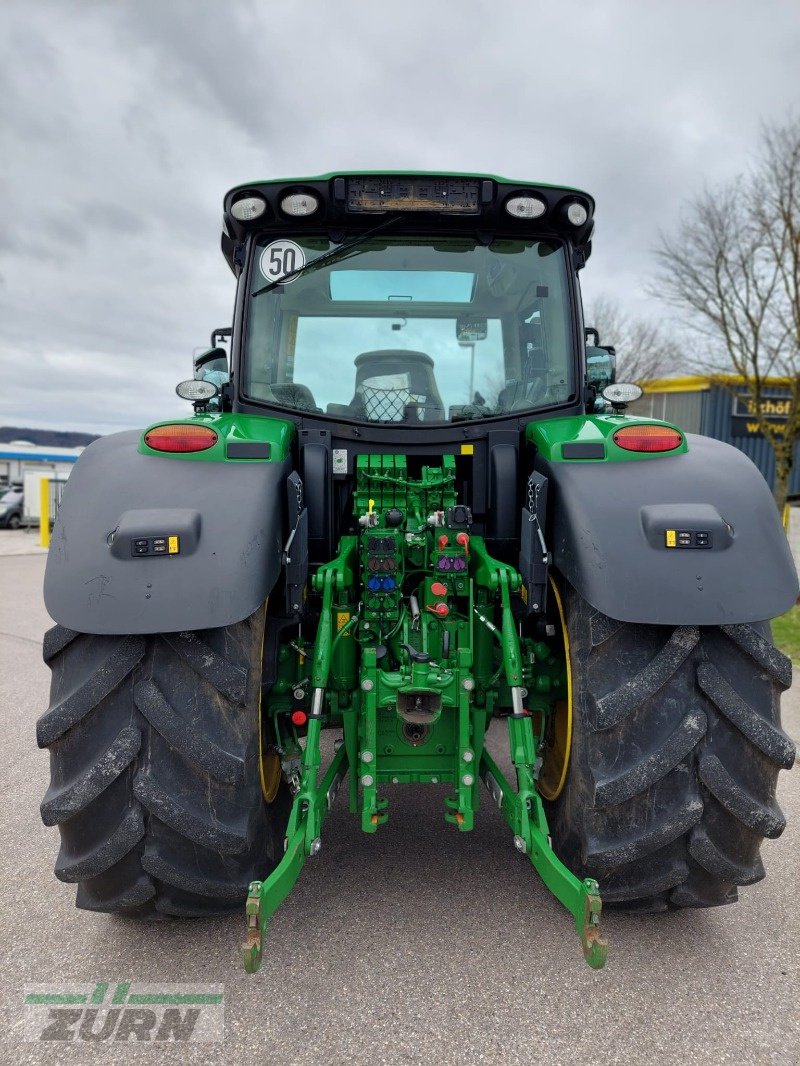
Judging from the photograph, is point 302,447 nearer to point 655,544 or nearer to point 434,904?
point 655,544

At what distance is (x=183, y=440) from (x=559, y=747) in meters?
1.78

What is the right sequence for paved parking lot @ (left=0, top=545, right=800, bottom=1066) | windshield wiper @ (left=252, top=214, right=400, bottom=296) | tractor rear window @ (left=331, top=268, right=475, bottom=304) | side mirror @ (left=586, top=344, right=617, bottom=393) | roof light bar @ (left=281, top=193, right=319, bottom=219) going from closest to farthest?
paved parking lot @ (left=0, top=545, right=800, bottom=1066) < roof light bar @ (left=281, top=193, right=319, bottom=219) < windshield wiper @ (left=252, top=214, right=400, bottom=296) < tractor rear window @ (left=331, top=268, right=475, bottom=304) < side mirror @ (left=586, top=344, right=617, bottom=393)

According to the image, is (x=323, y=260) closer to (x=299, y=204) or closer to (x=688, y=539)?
(x=299, y=204)

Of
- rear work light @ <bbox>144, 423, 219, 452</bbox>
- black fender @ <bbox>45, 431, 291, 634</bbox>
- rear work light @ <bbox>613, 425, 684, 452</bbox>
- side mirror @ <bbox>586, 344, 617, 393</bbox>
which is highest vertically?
side mirror @ <bbox>586, 344, 617, 393</bbox>

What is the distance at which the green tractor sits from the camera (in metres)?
2.06

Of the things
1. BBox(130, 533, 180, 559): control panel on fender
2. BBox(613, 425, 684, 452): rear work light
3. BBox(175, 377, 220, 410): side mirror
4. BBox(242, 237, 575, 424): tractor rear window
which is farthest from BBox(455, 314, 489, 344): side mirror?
BBox(130, 533, 180, 559): control panel on fender

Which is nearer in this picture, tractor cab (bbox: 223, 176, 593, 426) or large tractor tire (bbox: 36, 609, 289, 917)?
large tractor tire (bbox: 36, 609, 289, 917)

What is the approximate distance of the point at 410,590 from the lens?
9.27 feet

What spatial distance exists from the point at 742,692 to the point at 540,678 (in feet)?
2.41

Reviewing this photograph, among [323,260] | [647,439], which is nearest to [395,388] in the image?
[323,260]

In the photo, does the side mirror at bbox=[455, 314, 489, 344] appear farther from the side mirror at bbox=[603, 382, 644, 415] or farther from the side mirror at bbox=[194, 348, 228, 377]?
the side mirror at bbox=[194, 348, 228, 377]

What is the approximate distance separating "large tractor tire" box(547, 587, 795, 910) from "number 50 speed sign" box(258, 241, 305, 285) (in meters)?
1.90

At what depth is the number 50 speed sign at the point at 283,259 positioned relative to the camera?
2938 millimetres

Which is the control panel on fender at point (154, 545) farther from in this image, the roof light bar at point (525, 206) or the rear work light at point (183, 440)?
the roof light bar at point (525, 206)
